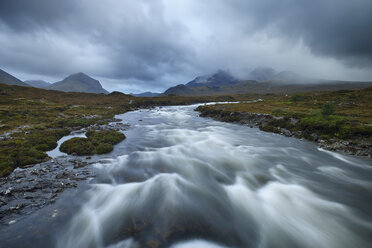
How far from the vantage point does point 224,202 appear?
7457 mm

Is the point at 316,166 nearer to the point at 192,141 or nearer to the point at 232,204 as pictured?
the point at 232,204

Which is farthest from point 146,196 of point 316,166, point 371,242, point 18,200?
point 316,166

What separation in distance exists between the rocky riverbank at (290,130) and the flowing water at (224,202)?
1.46m

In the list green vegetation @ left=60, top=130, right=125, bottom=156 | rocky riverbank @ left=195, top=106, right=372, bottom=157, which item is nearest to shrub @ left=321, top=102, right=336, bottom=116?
rocky riverbank @ left=195, top=106, right=372, bottom=157

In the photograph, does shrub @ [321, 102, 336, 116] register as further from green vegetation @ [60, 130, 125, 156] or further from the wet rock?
the wet rock

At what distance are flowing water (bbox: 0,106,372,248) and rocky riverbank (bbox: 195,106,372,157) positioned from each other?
1.46 m

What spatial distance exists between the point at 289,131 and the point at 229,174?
44.1ft

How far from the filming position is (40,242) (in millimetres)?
4988

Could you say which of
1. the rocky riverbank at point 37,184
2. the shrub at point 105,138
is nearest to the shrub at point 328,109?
the shrub at point 105,138

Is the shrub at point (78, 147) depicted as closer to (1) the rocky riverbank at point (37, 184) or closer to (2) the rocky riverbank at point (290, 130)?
(1) the rocky riverbank at point (37, 184)

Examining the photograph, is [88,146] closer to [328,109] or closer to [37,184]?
[37,184]

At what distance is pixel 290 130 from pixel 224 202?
16319mm

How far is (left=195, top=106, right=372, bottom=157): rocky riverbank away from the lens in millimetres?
12908

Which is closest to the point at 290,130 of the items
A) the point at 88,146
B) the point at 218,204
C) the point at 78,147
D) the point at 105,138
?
the point at 218,204
